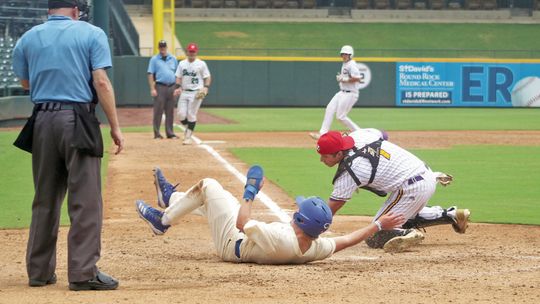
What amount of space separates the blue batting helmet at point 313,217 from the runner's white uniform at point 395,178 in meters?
0.88

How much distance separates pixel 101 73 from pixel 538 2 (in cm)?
5460

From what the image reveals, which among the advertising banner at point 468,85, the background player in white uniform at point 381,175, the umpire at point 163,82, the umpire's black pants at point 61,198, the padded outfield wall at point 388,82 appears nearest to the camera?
the umpire's black pants at point 61,198

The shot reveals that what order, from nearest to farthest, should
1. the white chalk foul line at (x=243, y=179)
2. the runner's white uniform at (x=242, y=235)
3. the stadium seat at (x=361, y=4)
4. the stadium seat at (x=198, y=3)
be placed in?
the runner's white uniform at (x=242, y=235), the white chalk foul line at (x=243, y=179), the stadium seat at (x=198, y=3), the stadium seat at (x=361, y=4)

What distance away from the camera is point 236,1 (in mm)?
58219

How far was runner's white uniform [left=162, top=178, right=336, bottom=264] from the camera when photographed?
8062 millimetres

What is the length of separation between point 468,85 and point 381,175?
33.4 m

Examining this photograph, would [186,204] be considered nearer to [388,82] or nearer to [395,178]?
[395,178]

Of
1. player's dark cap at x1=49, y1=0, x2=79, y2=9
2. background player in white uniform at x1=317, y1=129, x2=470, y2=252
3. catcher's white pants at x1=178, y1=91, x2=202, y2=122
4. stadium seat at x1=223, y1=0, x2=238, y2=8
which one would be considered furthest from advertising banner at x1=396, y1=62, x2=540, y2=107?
player's dark cap at x1=49, y1=0, x2=79, y2=9

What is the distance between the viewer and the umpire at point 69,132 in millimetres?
7223

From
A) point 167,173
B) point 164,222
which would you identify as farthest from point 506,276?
point 167,173

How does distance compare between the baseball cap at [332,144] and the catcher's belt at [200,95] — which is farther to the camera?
the catcher's belt at [200,95]

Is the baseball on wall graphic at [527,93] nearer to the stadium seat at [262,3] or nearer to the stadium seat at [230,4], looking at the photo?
the stadium seat at [262,3]

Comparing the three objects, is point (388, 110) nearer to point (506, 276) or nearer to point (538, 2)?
point (538, 2)

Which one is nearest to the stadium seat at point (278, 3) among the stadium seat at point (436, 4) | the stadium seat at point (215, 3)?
the stadium seat at point (215, 3)
